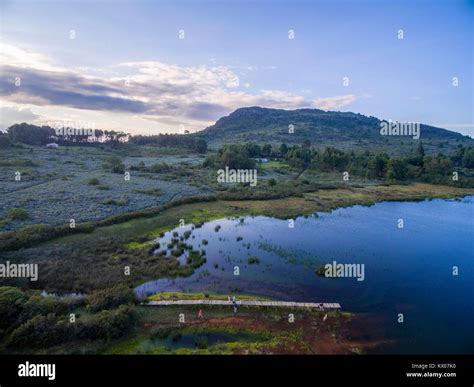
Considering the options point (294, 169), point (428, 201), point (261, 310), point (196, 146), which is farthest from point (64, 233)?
point (196, 146)

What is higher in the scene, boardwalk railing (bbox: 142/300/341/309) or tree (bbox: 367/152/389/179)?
tree (bbox: 367/152/389/179)

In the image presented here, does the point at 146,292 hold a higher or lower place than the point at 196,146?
lower

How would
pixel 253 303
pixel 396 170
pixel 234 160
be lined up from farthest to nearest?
pixel 234 160 → pixel 396 170 → pixel 253 303

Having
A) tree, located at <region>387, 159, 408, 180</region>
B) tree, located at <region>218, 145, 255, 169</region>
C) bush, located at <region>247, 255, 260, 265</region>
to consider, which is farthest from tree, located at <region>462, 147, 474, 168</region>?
bush, located at <region>247, 255, 260, 265</region>

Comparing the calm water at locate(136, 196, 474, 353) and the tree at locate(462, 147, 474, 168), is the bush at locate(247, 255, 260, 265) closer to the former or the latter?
the calm water at locate(136, 196, 474, 353)

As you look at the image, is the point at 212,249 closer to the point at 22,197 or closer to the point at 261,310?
the point at 261,310

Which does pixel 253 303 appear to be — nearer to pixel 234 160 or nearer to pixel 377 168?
pixel 234 160

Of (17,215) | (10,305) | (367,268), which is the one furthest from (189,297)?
(17,215)

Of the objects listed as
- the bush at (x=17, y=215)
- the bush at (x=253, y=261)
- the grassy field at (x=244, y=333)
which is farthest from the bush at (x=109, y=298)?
the bush at (x=17, y=215)
